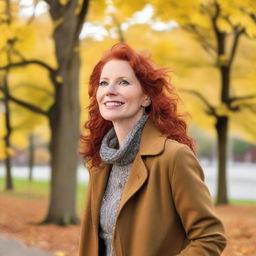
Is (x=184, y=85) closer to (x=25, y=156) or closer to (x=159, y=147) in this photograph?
(x=159, y=147)

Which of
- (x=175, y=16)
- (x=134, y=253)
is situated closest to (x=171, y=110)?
(x=134, y=253)

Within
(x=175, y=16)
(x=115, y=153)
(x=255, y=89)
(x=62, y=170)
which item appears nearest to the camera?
(x=115, y=153)

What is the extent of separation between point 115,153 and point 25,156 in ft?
184

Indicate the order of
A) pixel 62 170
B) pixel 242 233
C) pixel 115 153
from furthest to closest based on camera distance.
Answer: pixel 62 170, pixel 242 233, pixel 115 153

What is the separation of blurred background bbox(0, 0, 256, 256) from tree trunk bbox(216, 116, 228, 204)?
3cm

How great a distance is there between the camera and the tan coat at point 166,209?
2109 mm

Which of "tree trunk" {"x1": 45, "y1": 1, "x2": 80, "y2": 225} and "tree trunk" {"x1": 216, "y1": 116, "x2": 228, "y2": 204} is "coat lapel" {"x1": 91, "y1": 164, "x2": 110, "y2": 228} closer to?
"tree trunk" {"x1": 45, "y1": 1, "x2": 80, "y2": 225}

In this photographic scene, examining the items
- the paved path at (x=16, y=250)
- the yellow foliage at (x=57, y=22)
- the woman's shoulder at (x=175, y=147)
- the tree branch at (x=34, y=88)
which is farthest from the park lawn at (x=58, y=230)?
the woman's shoulder at (x=175, y=147)

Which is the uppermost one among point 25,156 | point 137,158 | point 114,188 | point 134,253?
point 137,158

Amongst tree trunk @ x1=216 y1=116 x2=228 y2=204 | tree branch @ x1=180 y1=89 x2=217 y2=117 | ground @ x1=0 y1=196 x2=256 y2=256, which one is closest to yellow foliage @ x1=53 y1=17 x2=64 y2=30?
ground @ x1=0 y1=196 x2=256 y2=256

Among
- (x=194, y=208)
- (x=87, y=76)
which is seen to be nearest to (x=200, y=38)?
(x=87, y=76)

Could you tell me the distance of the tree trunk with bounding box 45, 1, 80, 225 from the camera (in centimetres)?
1135

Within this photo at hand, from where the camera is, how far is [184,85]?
17.1 meters

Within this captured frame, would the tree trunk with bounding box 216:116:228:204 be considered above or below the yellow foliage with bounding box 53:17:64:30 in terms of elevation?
below
